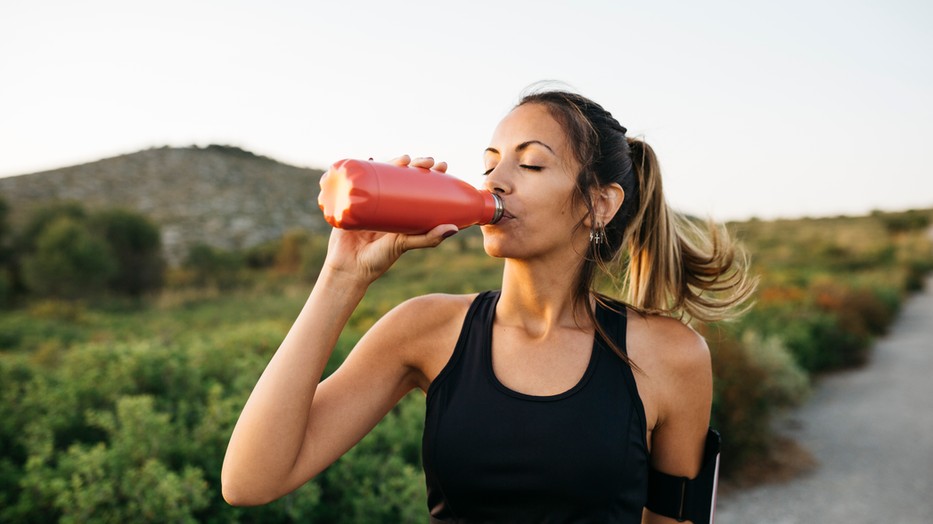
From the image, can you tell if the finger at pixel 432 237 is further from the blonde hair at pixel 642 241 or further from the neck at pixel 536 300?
the blonde hair at pixel 642 241

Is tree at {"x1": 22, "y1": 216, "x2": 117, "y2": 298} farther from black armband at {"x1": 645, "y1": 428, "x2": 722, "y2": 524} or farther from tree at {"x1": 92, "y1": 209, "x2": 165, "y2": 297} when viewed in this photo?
black armband at {"x1": 645, "y1": 428, "x2": 722, "y2": 524}

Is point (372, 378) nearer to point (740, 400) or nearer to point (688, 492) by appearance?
point (688, 492)

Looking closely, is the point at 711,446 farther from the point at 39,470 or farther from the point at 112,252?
the point at 112,252

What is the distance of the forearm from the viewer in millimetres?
1615

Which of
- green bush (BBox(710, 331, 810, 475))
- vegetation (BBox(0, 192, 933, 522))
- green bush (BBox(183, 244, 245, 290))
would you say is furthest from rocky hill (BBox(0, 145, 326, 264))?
green bush (BBox(710, 331, 810, 475))

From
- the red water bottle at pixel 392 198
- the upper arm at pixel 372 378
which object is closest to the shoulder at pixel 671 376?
the upper arm at pixel 372 378

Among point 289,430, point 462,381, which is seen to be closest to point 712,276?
point 462,381

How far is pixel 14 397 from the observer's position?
3.58m

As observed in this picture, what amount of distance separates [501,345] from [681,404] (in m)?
0.59

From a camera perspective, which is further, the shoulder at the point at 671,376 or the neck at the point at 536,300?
the neck at the point at 536,300

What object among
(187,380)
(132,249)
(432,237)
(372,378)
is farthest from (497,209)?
(132,249)

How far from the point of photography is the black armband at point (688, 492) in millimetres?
1980

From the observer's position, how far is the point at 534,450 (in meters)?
1.72

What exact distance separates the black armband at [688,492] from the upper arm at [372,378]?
829 millimetres
